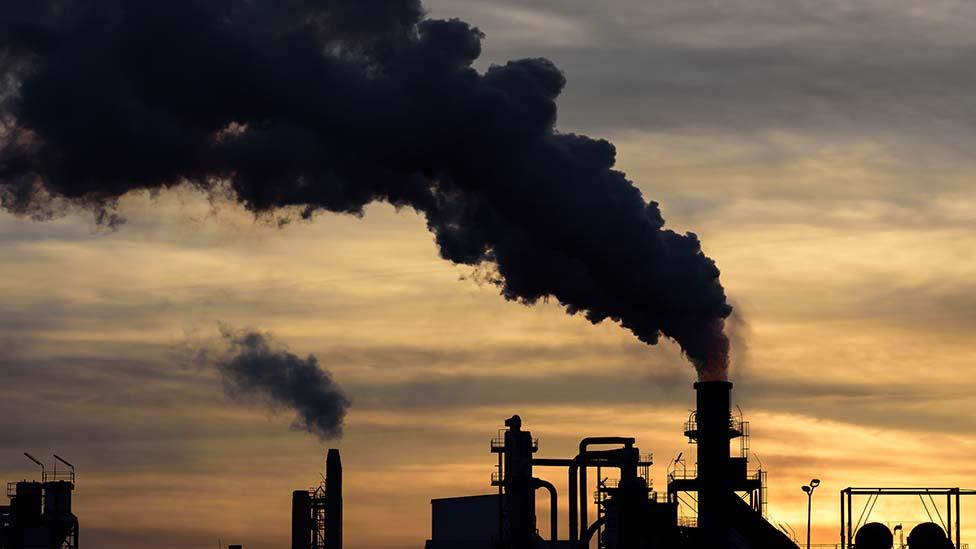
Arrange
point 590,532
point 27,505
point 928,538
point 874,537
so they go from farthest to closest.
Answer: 1. point 27,505
2. point 590,532
3. point 874,537
4. point 928,538

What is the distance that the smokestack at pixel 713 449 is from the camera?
71500mm

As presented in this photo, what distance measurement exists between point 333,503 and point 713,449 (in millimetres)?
52865

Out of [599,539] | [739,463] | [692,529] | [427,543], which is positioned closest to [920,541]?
[739,463]

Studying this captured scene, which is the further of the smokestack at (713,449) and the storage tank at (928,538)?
the smokestack at (713,449)

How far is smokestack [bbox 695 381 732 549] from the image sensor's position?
7150cm

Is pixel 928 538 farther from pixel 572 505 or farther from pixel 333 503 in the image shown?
pixel 333 503

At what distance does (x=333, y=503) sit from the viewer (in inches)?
4722

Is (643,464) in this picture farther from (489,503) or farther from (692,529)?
(489,503)

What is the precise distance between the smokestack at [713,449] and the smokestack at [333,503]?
5076cm

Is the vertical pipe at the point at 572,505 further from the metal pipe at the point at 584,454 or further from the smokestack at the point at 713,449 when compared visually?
the smokestack at the point at 713,449

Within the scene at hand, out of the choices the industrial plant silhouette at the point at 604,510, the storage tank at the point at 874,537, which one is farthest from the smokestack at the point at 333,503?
the storage tank at the point at 874,537

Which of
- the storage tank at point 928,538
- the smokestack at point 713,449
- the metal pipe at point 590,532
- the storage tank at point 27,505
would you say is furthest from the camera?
the storage tank at point 27,505

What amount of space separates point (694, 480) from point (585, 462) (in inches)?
767

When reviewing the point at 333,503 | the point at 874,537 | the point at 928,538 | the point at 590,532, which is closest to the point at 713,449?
the point at 874,537
